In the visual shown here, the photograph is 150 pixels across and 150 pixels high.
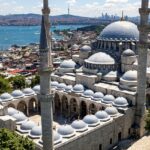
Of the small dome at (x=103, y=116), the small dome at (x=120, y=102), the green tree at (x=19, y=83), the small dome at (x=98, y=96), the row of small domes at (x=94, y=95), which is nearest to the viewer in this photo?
the small dome at (x=103, y=116)

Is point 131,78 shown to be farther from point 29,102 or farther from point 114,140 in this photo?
point 29,102

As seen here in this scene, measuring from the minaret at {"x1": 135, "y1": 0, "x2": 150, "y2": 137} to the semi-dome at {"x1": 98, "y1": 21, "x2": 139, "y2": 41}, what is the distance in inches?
323

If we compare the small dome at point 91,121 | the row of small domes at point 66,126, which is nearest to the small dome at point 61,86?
the row of small domes at point 66,126

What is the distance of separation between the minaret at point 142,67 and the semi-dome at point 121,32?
821 cm

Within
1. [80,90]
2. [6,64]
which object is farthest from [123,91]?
[6,64]

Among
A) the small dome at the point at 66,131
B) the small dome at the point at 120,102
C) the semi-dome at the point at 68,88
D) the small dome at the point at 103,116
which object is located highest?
the semi-dome at the point at 68,88

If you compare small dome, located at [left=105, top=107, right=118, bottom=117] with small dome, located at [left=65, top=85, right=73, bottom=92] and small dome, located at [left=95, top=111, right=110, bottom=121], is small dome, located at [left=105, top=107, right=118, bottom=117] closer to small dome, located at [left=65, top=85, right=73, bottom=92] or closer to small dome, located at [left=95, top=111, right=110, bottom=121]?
small dome, located at [left=95, top=111, right=110, bottom=121]

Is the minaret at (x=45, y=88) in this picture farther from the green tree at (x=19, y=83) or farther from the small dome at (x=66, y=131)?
the green tree at (x=19, y=83)

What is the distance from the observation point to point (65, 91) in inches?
1091

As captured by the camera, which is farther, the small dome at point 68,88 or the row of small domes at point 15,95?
the small dome at point 68,88

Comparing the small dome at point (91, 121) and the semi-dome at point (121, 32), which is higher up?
the semi-dome at point (121, 32)

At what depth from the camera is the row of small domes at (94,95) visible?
77.4 feet

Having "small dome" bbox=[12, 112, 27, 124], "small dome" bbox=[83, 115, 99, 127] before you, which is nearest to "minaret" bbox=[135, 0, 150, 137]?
"small dome" bbox=[83, 115, 99, 127]

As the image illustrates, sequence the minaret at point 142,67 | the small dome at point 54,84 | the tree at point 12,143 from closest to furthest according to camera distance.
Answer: the tree at point 12,143
the minaret at point 142,67
the small dome at point 54,84
